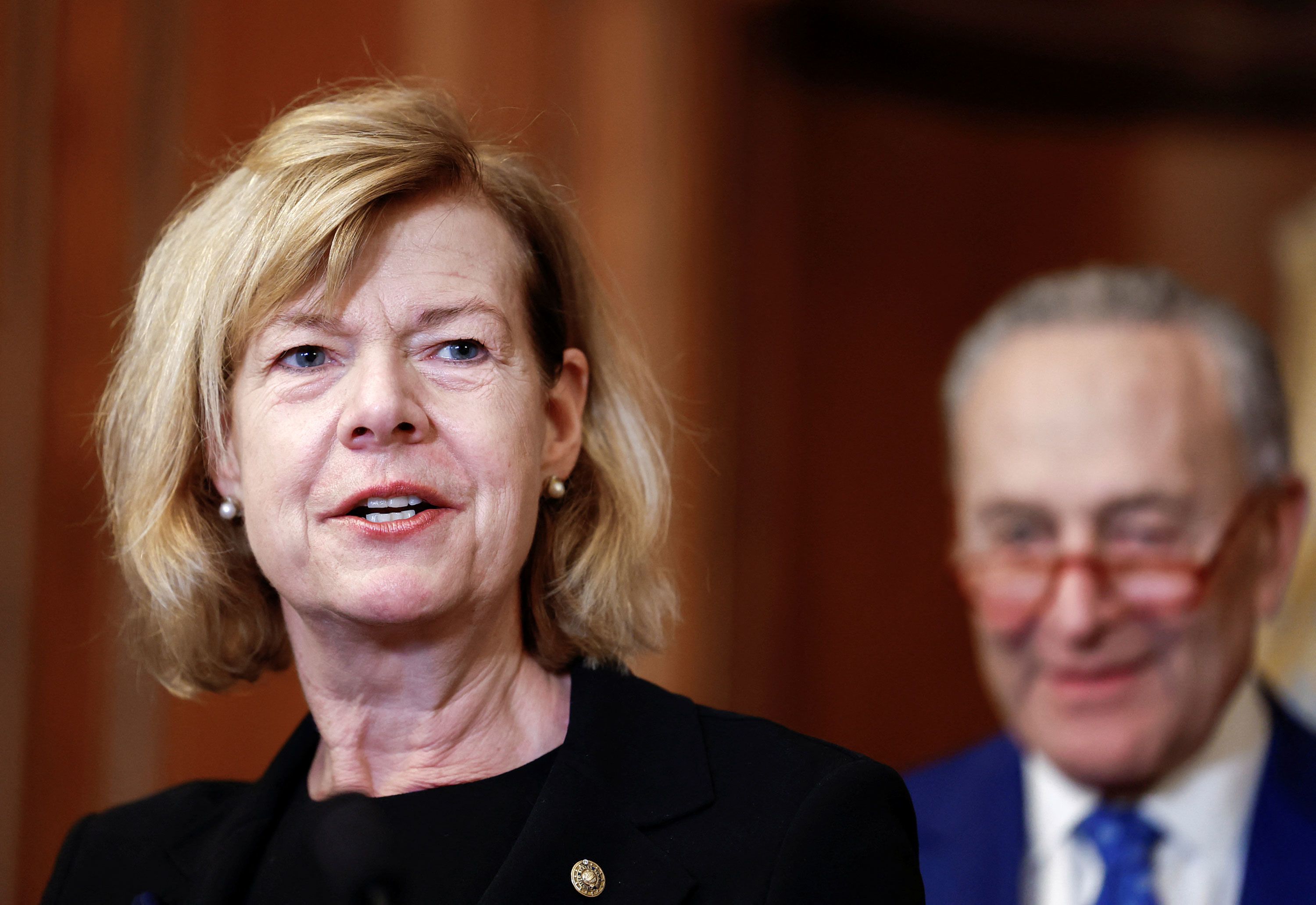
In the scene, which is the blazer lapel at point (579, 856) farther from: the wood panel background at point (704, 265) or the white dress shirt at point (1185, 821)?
the white dress shirt at point (1185, 821)

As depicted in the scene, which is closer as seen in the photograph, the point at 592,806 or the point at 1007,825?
the point at 592,806

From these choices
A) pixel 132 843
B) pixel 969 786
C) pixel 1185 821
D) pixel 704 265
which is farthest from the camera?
pixel 704 265

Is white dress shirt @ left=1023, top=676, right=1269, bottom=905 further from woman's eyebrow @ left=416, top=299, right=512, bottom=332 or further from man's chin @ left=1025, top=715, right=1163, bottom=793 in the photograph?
woman's eyebrow @ left=416, top=299, right=512, bottom=332

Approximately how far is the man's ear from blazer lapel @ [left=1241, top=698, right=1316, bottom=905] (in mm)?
295

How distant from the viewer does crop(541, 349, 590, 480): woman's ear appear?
192 centimetres

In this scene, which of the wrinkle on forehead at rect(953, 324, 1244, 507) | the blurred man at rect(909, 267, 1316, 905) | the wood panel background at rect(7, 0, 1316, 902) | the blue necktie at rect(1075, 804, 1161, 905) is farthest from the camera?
the wood panel background at rect(7, 0, 1316, 902)

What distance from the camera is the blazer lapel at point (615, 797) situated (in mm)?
1607

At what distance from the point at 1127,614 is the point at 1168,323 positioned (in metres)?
0.65

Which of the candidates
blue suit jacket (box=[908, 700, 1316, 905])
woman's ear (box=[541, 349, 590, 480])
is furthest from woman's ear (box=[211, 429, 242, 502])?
blue suit jacket (box=[908, 700, 1316, 905])

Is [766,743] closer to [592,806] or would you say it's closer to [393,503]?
[592,806]

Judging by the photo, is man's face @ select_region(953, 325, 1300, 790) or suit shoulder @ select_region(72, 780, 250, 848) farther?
man's face @ select_region(953, 325, 1300, 790)

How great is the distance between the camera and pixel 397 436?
65.6 inches

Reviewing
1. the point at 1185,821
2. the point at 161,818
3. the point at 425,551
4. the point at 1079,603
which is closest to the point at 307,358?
the point at 425,551

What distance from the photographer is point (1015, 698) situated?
3010mm
